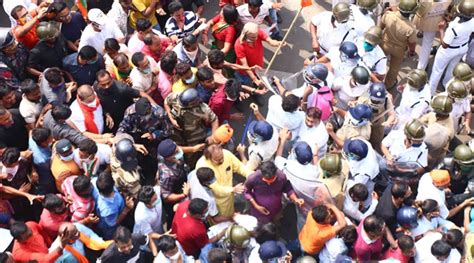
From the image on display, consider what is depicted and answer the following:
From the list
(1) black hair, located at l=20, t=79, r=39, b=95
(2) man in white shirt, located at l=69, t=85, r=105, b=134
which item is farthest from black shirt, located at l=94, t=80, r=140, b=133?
(1) black hair, located at l=20, t=79, r=39, b=95

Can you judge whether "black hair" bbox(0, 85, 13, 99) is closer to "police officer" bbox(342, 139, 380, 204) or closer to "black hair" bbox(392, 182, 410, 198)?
"police officer" bbox(342, 139, 380, 204)

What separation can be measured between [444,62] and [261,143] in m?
3.54

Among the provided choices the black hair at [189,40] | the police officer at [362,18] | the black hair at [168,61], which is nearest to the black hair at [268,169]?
the black hair at [168,61]

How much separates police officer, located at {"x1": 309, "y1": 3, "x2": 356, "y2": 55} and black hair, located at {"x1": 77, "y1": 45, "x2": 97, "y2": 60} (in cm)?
A: 326

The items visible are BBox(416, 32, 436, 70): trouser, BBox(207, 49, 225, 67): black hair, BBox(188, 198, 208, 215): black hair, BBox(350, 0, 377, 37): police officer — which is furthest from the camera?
BBox(416, 32, 436, 70): trouser

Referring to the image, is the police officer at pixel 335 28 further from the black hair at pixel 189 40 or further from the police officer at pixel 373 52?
the black hair at pixel 189 40

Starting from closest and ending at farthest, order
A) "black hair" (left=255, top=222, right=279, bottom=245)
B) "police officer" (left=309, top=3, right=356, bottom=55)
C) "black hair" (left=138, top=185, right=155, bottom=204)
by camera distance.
Answer: "black hair" (left=138, top=185, right=155, bottom=204) → "black hair" (left=255, top=222, right=279, bottom=245) → "police officer" (left=309, top=3, right=356, bottom=55)

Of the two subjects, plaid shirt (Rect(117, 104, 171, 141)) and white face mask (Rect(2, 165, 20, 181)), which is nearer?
white face mask (Rect(2, 165, 20, 181))

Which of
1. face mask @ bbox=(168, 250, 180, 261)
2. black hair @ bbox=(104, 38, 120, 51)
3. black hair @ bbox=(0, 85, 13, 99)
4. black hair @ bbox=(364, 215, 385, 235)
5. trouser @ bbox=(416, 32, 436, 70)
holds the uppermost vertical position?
black hair @ bbox=(104, 38, 120, 51)

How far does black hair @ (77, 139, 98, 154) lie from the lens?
7.07 meters

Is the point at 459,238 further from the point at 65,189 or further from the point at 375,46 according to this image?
the point at 65,189

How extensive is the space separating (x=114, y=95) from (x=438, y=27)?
500cm

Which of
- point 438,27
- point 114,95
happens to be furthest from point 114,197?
point 438,27

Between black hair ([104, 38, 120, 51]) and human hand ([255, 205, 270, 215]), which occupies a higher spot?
black hair ([104, 38, 120, 51])
